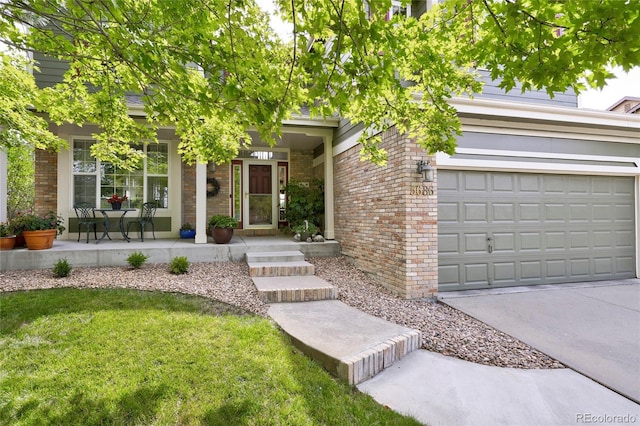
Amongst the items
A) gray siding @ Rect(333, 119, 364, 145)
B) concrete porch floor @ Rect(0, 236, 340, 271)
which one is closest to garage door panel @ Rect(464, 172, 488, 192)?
gray siding @ Rect(333, 119, 364, 145)

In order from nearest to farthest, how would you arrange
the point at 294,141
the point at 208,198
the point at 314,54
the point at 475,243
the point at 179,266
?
the point at 314,54, the point at 475,243, the point at 179,266, the point at 294,141, the point at 208,198

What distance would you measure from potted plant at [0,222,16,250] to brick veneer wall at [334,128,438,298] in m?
6.78

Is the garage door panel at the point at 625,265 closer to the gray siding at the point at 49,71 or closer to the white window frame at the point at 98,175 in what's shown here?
the white window frame at the point at 98,175

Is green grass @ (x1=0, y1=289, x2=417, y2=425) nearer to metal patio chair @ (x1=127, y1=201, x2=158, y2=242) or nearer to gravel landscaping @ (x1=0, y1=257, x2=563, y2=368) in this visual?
gravel landscaping @ (x1=0, y1=257, x2=563, y2=368)

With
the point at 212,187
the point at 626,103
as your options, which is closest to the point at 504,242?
the point at 212,187

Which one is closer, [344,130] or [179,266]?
[179,266]

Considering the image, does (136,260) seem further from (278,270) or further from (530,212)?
(530,212)

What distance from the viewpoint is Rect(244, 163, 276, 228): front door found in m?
8.79

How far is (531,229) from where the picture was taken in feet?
18.1

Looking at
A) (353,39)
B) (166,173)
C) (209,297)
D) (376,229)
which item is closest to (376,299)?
(376,229)

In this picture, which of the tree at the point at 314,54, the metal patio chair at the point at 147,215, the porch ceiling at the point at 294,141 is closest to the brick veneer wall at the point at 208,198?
the metal patio chair at the point at 147,215

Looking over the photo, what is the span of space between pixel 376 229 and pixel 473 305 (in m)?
1.89

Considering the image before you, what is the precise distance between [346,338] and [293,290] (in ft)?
4.66

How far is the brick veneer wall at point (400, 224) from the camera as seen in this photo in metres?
4.64
